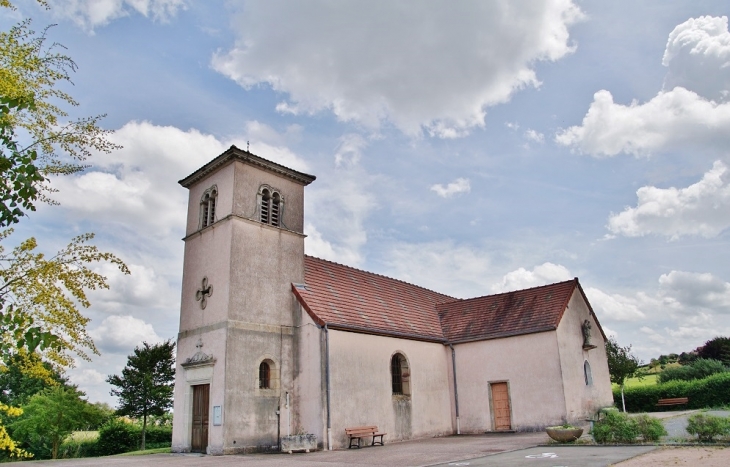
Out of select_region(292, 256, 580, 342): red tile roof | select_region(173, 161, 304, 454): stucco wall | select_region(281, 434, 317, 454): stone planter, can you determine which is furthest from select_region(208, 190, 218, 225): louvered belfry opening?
select_region(281, 434, 317, 454): stone planter

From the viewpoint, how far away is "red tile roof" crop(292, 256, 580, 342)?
21609mm

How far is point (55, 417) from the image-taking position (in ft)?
90.9

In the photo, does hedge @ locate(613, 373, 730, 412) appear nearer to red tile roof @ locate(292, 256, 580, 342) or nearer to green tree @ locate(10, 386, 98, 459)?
A: red tile roof @ locate(292, 256, 580, 342)

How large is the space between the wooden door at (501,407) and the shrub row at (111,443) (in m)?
20.7

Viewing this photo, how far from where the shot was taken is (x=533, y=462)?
1227 cm

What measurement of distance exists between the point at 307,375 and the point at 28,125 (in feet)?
44.3

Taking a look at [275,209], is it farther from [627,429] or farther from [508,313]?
[627,429]

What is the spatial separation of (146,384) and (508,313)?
2288 cm

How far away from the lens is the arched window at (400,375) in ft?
73.8

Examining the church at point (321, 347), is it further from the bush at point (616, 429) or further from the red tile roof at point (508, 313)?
the bush at point (616, 429)

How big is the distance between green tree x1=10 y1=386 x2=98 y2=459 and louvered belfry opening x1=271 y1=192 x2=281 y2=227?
16.4 m

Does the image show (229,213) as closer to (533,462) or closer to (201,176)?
(201,176)

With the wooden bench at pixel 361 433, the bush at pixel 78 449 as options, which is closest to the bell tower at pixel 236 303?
the wooden bench at pixel 361 433

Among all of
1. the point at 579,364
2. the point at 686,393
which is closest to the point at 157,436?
the point at 579,364
